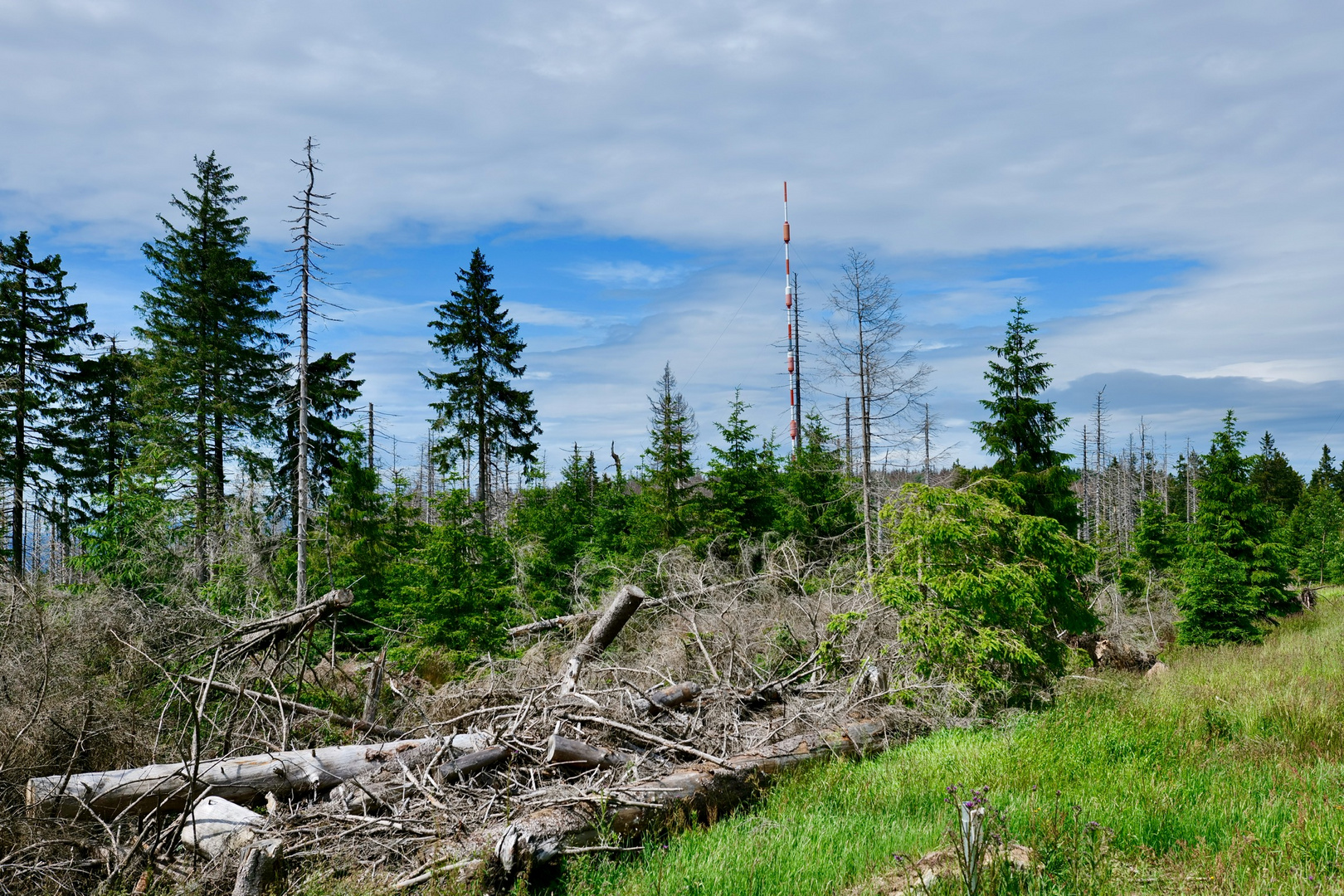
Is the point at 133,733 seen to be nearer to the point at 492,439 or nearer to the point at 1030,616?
the point at 1030,616

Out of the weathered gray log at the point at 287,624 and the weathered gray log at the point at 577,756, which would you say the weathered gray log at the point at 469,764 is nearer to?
the weathered gray log at the point at 577,756

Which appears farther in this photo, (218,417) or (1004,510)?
(218,417)

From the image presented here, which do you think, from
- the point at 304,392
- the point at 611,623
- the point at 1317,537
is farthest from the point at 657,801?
the point at 1317,537

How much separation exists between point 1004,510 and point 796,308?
2739 centimetres

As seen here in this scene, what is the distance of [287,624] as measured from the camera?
26.2 ft

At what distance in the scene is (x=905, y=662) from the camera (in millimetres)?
10023

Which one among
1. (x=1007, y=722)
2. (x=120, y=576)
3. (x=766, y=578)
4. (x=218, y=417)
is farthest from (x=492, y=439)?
(x=1007, y=722)

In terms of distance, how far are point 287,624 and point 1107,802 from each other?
25.6ft

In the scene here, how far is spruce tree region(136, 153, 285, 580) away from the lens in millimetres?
23000

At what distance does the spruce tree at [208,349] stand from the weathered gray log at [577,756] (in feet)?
62.7

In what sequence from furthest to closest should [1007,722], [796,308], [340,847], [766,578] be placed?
[796,308]
[766,578]
[1007,722]
[340,847]

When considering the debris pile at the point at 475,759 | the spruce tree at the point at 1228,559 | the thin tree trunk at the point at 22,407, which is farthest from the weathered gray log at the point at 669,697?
the thin tree trunk at the point at 22,407

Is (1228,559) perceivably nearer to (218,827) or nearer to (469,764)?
(469,764)

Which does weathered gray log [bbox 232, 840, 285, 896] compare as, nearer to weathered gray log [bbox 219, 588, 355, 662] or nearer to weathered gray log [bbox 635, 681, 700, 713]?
weathered gray log [bbox 219, 588, 355, 662]
